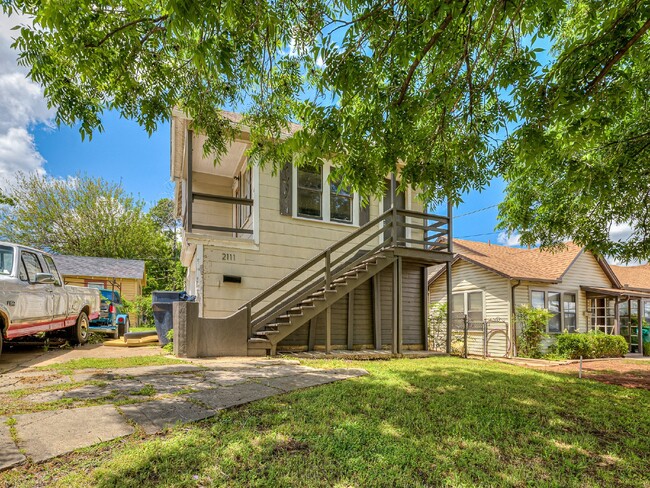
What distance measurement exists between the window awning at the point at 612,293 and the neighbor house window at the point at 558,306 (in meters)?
0.76

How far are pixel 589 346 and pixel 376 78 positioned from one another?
14.0 metres

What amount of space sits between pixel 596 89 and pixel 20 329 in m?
8.41

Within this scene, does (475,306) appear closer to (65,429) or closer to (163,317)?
(163,317)

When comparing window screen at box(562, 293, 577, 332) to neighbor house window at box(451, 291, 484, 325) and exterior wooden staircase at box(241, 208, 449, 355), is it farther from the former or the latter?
exterior wooden staircase at box(241, 208, 449, 355)

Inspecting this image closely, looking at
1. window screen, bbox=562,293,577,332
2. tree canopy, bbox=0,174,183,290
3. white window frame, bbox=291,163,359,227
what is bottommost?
window screen, bbox=562,293,577,332

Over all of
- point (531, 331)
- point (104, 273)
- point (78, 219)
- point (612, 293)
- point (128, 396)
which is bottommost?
point (531, 331)

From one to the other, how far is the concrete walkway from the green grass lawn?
0.71 feet

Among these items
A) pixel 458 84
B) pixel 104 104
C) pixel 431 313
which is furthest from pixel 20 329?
pixel 431 313

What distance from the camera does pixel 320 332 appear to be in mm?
8367

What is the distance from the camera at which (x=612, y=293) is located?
15039 millimetres

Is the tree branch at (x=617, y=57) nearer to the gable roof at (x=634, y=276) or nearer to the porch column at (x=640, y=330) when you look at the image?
the porch column at (x=640, y=330)

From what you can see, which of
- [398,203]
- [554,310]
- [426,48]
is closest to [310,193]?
[398,203]

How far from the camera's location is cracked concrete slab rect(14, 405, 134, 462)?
232cm

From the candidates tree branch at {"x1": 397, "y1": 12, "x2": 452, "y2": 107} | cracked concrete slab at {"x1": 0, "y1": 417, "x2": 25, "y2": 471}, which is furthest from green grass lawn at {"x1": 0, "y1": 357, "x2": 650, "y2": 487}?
tree branch at {"x1": 397, "y1": 12, "x2": 452, "y2": 107}
